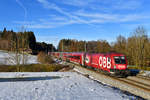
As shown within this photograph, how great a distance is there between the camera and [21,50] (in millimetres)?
24141

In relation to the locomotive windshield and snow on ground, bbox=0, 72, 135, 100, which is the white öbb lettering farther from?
snow on ground, bbox=0, 72, 135, 100

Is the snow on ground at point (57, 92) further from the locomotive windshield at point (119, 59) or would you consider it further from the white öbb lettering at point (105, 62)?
the white öbb lettering at point (105, 62)

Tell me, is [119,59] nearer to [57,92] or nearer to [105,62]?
[105,62]

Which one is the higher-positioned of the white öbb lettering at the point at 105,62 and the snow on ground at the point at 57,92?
the white öbb lettering at the point at 105,62

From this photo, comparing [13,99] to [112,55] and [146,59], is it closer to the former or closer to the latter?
[112,55]

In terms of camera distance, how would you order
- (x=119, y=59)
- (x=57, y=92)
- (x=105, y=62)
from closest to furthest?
(x=57, y=92), (x=119, y=59), (x=105, y=62)

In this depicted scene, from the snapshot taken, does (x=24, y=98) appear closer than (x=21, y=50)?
Yes

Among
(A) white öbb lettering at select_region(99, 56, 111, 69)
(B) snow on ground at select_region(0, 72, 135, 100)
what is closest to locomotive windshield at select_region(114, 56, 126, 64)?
(A) white öbb lettering at select_region(99, 56, 111, 69)

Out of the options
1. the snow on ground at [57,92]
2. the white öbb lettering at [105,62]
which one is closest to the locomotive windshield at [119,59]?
the white öbb lettering at [105,62]

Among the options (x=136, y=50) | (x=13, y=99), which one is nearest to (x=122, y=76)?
(x=13, y=99)

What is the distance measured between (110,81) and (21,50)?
15.5 m

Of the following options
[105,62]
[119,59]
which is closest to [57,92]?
[119,59]

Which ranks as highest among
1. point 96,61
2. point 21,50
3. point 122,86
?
point 21,50

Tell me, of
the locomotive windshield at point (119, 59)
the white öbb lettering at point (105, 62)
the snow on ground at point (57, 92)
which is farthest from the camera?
the white öbb lettering at point (105, 62)
